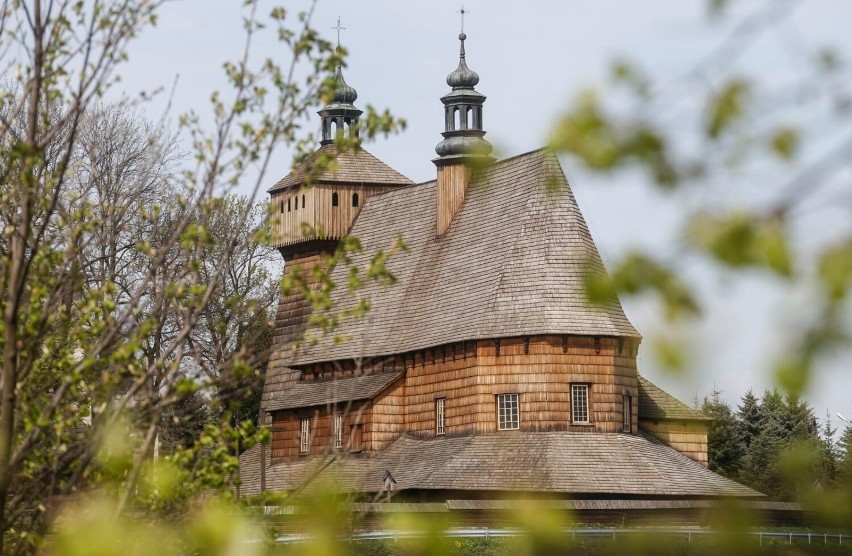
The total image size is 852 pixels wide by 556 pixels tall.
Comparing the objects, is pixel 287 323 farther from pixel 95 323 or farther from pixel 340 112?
pixel 95 323

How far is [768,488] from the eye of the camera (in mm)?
46312

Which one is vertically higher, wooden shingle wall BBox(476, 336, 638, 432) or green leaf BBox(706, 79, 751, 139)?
wooden shingle wall BBox(476, 336, 638, 432)

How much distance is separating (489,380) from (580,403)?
8.85ft

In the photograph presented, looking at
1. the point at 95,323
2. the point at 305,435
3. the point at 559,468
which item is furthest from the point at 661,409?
the point at 95,323

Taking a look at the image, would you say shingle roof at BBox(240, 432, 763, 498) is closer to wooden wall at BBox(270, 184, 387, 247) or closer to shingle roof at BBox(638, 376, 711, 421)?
shingle roof at BBox(638, 376, 711, 421)

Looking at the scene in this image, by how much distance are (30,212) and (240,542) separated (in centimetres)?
562

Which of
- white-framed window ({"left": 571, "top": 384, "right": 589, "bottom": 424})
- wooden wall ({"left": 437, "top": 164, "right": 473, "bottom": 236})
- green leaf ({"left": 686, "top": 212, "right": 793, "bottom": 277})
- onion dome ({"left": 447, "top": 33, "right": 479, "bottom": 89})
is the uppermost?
onion dome ({"left": 447, "top": 33, "right": 479, "bottom": 89})

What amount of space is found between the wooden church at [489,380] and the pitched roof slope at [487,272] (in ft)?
0.18

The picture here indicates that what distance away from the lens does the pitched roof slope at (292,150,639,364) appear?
135 ft

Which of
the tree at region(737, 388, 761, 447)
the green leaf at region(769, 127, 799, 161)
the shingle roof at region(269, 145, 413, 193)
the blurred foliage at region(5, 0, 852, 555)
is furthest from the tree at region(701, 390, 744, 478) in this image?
the green leaf at region(769, 127, 799, 161)

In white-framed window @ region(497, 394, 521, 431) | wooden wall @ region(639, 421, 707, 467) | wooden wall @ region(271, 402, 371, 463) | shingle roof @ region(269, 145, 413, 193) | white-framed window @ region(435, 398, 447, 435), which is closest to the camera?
white-framed window @ region(497, 394, 521, 431)

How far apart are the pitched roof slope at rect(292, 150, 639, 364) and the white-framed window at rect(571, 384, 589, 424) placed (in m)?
1.68

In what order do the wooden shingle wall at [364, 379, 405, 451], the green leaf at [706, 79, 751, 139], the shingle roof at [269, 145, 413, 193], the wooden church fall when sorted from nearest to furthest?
1. the green leaf at [706, 79, 751, 139]
2. the wooden church
3. the wooden shingle wall at [364, 379, 405, 451]
4. the shingle roof at [269, 145, 413, 193]

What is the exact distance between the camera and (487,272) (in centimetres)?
4331
